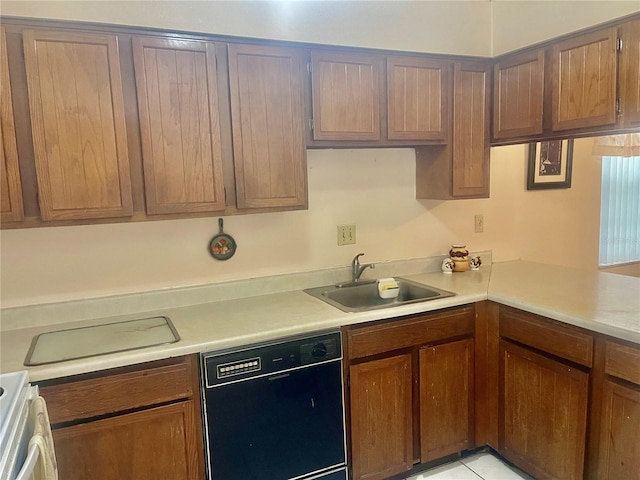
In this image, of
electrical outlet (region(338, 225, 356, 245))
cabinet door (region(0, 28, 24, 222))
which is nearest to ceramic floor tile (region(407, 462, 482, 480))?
electrical outlet (region(338, 225, 356, 245))

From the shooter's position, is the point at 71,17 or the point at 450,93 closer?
the point at 71,17

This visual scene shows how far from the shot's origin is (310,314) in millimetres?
1995

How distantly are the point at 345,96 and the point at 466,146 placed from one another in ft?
2.55

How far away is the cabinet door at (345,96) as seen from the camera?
2.13m

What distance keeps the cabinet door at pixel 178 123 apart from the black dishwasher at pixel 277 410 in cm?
68

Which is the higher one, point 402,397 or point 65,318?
point 65,318

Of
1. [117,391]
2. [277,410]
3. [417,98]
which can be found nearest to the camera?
[117,391]

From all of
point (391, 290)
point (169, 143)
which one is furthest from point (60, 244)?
point (391, 290)

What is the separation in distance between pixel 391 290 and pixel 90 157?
5.09ft

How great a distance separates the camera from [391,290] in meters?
2.44

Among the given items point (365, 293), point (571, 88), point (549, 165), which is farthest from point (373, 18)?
point (549, 165)

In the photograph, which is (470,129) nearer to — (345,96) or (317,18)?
(345,96)

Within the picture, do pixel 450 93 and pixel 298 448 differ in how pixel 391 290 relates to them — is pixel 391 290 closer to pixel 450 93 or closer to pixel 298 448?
pixel 298 448

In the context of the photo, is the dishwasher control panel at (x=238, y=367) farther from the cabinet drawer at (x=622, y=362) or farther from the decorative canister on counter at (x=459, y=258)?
the decorative canister on counter at (x=459, y=258)
